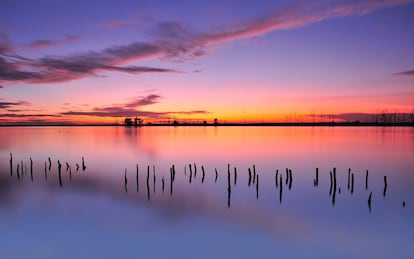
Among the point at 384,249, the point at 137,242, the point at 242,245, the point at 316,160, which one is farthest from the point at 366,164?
the point at 137,242

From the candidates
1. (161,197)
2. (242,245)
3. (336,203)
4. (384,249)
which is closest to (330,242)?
(384,249)

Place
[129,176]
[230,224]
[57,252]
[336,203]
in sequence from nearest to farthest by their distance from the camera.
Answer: [57,252], [230,224], [336,203], [129,176]

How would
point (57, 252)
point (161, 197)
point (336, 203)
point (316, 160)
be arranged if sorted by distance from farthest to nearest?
point (316, 160)
point (161, 197)
point (336, 203)
point (57, 252)

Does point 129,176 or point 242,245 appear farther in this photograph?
point 129,176

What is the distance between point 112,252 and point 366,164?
26931 mm

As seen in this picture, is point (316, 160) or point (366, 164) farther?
point (316, 160)

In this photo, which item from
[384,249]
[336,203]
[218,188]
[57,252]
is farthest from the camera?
[218,188]

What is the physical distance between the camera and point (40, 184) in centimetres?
2105

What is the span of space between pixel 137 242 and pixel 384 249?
8.66 meters

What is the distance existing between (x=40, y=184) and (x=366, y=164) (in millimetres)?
27563

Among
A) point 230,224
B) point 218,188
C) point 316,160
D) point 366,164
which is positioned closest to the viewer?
point 230,224

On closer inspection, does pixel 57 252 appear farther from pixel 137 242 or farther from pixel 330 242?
pixel 330 242

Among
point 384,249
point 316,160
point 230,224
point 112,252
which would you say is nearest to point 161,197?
point 230,224

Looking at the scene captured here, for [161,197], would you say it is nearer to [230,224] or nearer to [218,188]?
[218,188]
